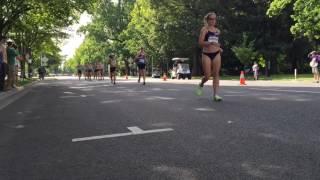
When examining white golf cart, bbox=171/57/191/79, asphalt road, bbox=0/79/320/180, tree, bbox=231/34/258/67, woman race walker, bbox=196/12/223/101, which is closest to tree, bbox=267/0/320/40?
tree, bbox=231/34/258/67

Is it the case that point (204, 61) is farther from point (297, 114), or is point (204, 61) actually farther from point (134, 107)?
point (297, 114)

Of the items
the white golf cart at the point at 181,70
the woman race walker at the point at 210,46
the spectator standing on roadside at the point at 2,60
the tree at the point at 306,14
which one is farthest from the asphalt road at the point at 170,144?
the white golf cart at the point at 181,70

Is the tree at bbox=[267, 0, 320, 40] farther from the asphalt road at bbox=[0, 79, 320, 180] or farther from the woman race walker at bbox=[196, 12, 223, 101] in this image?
the asphalt road at bbox=[0, 79, 320, 180]

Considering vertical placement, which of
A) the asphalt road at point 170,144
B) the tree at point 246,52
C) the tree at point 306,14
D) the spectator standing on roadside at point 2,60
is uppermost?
the tree at point 306,14

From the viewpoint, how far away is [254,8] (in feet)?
204

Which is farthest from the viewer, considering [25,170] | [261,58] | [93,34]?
[93,34]

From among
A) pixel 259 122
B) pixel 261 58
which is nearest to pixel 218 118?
pixel 259 122

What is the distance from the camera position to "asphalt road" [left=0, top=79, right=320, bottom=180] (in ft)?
16.3

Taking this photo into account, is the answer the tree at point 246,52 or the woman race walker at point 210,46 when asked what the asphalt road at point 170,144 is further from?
the tree at point 246,52

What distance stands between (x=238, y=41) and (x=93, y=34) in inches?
1629

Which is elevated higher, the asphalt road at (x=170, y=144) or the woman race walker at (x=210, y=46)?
the woman race walker at (x=210, y=46)

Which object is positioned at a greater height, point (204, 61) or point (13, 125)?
point (204, 61)

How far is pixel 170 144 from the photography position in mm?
6285

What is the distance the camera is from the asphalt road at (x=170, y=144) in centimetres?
496
